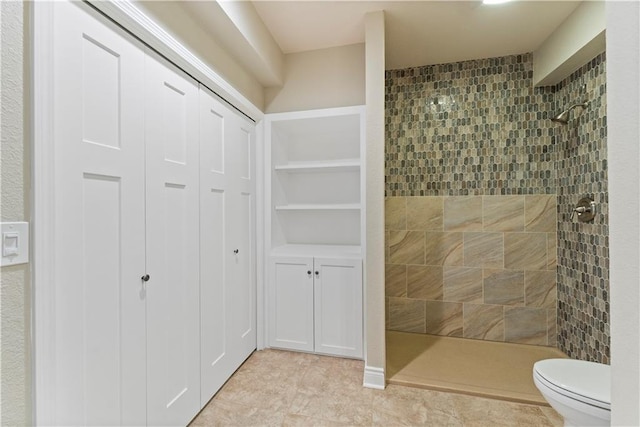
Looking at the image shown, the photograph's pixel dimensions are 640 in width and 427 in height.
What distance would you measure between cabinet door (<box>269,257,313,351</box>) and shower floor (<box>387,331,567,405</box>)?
73cm

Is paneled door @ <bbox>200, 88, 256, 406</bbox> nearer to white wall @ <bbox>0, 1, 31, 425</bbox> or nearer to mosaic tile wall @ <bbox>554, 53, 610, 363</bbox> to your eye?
white wall @ <bbox>0, 1, 31, 425</bbox>

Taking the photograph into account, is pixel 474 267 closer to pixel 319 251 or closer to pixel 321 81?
pixel 319 251

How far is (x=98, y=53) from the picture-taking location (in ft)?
3.61

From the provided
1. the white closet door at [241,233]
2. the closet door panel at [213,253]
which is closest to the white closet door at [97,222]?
the closet door panel at [213,253]

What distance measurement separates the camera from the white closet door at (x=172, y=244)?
4.46 ft

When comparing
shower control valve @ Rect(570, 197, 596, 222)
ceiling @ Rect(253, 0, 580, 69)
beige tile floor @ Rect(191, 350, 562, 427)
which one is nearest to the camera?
beige tile floor @ Rect(191, 350, 562, 427)

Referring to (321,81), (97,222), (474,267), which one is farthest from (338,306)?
(321,81)

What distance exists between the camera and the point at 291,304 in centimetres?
245

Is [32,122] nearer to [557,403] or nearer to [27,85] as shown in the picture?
[27,85]

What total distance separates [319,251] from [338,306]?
48 centimetres

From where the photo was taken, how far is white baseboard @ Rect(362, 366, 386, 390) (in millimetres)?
1977

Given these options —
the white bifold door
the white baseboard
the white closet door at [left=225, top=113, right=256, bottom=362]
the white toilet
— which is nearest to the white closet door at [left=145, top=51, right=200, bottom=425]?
the white bifold door

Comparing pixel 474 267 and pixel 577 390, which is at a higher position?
pixel 474 267

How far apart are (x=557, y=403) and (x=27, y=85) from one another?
2.43 m
